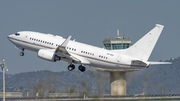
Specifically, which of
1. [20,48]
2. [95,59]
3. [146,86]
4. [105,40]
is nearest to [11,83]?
[105,40]

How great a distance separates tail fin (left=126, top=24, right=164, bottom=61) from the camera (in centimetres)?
6606

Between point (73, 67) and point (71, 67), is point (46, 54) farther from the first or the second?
point (73, 67)

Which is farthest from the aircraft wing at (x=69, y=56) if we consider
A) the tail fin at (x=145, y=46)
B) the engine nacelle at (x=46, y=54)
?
the tail fin at (x=145, y=46)

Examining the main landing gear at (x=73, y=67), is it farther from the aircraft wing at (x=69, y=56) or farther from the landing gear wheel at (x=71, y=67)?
the aircraft wing at (x=69, y=56)

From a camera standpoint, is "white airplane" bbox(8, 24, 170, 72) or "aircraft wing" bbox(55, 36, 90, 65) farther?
"aircraft wing" bbox(55, 36, 90, 65)

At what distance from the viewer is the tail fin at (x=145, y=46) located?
217 feet

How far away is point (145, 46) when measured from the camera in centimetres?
6694

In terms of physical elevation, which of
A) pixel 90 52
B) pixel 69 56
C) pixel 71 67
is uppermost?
pixel 90 52

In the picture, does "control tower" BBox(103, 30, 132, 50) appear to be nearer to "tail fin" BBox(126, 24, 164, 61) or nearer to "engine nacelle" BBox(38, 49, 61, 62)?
"tail fin" BBox(126, 24, 164, 61)

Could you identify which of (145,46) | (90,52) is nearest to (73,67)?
(90,52)

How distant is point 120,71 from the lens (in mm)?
90438

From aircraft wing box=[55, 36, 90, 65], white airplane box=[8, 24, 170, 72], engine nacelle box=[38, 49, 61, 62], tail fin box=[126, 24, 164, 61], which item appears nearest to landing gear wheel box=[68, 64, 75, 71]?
white airplane box=[8, 24, 170, 72]

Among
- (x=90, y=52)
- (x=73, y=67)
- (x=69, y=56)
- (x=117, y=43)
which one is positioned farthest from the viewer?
(x=117, y=43)

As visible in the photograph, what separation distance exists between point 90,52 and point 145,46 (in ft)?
30.6
